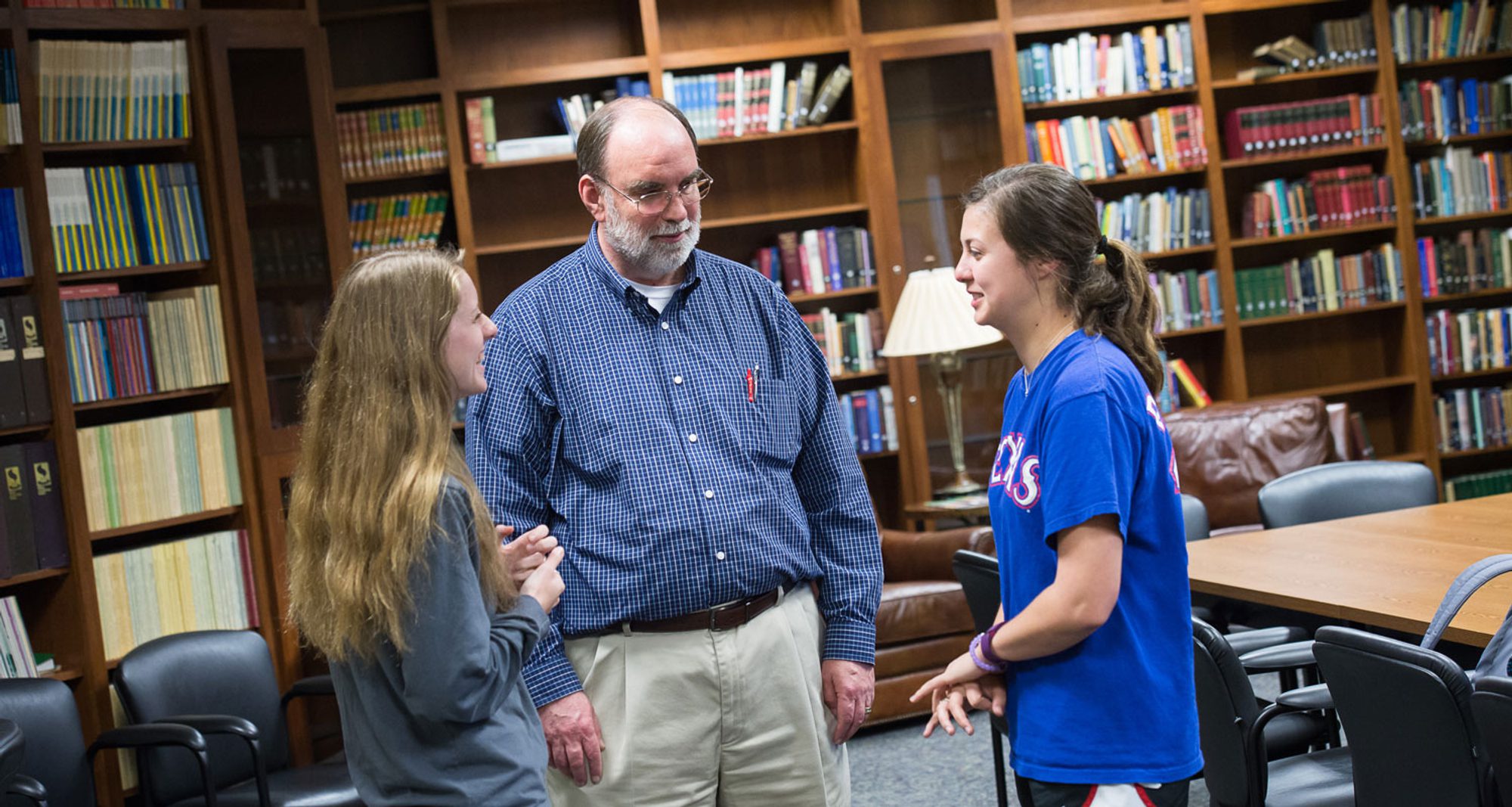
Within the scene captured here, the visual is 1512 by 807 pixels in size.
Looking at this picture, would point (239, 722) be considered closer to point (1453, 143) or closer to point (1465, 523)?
point (1465, 523)

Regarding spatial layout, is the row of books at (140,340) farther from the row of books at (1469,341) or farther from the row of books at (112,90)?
the row of books at (1469,341)

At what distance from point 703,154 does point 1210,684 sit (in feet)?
12.6

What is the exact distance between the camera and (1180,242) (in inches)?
238

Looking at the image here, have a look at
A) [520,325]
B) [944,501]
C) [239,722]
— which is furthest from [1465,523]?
[239,722]

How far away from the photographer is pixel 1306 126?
6121 mm

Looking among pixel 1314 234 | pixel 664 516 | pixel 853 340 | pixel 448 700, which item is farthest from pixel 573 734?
pixel 1314 234

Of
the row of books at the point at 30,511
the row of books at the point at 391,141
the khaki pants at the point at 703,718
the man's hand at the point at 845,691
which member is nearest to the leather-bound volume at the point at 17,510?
the row of books at the point at 30,511

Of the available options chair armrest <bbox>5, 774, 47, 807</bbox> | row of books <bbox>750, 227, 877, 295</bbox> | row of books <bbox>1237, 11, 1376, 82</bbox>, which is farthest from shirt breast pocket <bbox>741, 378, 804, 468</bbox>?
row of books <bbox>1237, 11, 1376, 82</bbox>

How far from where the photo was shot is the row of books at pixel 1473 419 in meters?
6.31

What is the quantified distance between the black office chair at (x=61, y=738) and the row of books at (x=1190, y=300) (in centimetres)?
428

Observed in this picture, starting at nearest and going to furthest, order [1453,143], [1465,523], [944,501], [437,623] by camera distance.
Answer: [437,623], [1465,523], [944,501], [1453,143]

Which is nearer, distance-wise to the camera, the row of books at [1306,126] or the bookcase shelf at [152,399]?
the bookcase shelf at [152,399]

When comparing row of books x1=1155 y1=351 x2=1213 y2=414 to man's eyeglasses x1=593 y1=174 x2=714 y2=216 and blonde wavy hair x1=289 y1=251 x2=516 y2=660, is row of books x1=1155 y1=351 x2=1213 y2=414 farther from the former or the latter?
blonde wavy hair x1=289 y1=251 x2=516 y2=660

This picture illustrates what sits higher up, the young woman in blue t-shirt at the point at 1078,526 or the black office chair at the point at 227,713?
the young woman in blue t-shirt at the point at 1078,526
